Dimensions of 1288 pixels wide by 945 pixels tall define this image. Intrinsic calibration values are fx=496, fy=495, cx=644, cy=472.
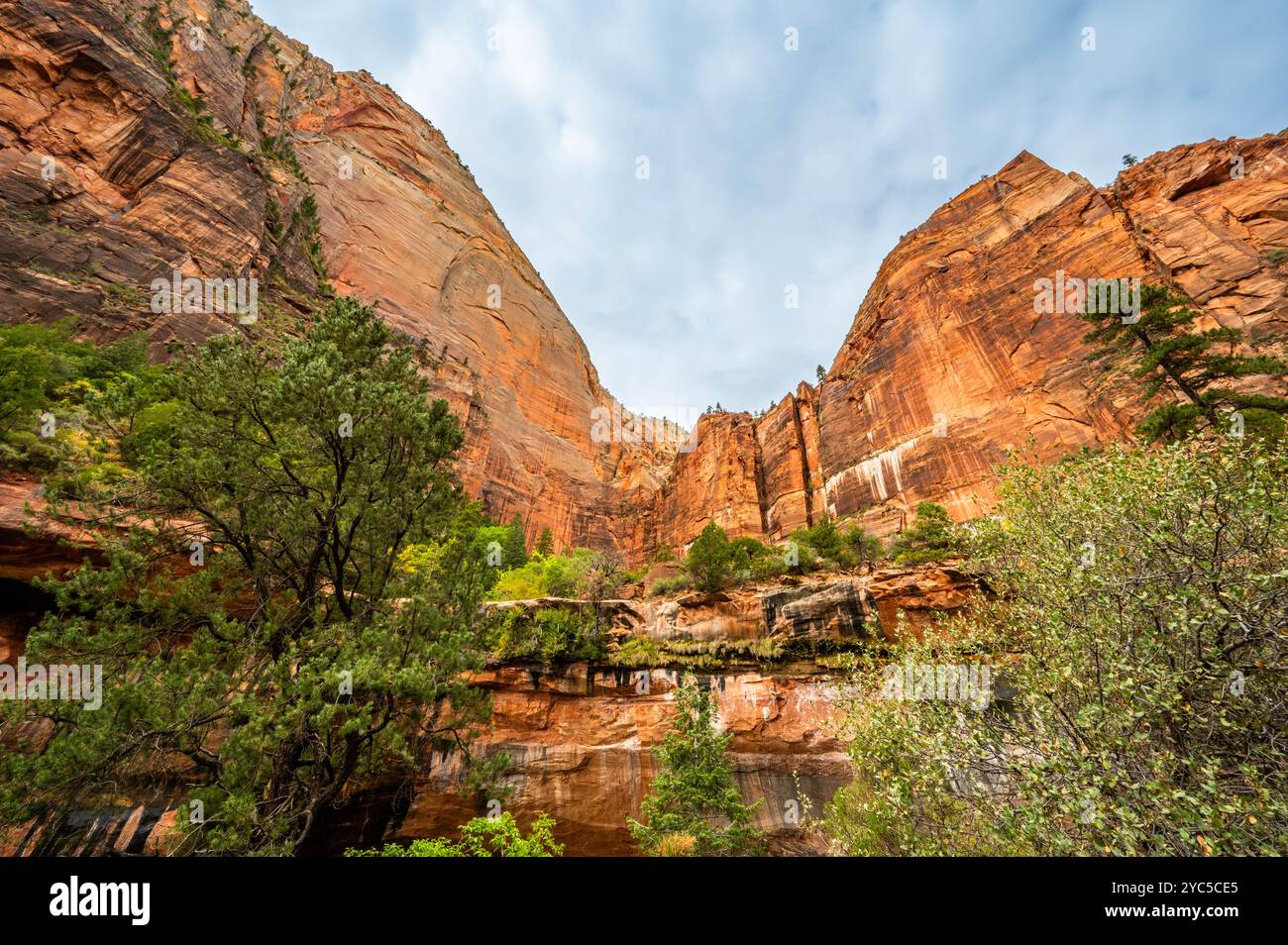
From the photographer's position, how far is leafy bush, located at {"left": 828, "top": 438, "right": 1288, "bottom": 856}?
18.6ft

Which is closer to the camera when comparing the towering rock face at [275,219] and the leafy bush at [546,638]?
the leafy bush at [546,638]

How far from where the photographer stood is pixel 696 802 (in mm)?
12516

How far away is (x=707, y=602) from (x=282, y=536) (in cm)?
1674

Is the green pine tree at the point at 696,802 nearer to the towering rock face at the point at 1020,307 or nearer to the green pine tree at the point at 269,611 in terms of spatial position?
the green pine tree at the point at 269,611

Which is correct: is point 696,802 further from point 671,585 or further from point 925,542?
point 925,542

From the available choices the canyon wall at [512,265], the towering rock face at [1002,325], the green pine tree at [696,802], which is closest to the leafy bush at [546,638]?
the green pine tree at [696,802]

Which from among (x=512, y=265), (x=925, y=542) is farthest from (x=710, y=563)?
(x=512, y=265)

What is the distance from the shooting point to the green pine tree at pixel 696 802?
38.6ft

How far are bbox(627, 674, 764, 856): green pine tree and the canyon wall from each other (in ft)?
99.4

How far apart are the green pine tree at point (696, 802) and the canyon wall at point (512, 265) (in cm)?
3031

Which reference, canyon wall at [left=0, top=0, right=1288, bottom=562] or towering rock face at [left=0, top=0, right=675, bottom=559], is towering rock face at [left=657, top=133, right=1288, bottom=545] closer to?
canyon wall at [left=0, top=0, right=1288, bottom=562]

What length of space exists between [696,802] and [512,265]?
61480 mm

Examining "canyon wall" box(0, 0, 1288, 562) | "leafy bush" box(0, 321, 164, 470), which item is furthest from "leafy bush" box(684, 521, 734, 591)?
"leafy bush" box(0, 321, 164, 470)
